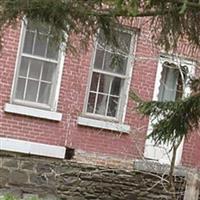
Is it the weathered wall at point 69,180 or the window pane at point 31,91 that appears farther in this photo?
the window pane at point 31,91

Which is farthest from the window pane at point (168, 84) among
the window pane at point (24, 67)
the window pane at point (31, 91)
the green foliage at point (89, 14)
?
the green foliage at point (89, 14)

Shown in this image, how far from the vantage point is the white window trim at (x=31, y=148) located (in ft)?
41.3

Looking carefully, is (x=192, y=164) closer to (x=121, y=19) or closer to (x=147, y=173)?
(x=147, y=173)

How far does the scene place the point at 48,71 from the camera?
13.1 meters

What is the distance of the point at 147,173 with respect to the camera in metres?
12.8

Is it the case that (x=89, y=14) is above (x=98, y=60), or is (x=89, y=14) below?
below

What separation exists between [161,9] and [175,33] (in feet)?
1.92

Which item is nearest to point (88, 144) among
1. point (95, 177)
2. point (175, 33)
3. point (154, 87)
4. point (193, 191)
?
point (95, 177)

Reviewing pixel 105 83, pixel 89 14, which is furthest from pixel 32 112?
pixel 89 14

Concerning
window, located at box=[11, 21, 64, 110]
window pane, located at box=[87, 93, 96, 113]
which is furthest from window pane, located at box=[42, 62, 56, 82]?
window pane, located at box=[87, 93, 96, 113]

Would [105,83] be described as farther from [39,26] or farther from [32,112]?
[39,26]

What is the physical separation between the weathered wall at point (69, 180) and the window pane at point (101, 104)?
116cm

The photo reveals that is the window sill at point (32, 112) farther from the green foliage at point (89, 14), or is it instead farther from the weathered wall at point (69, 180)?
the green foliage at point (89, 14)

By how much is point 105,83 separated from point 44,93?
1225mm
